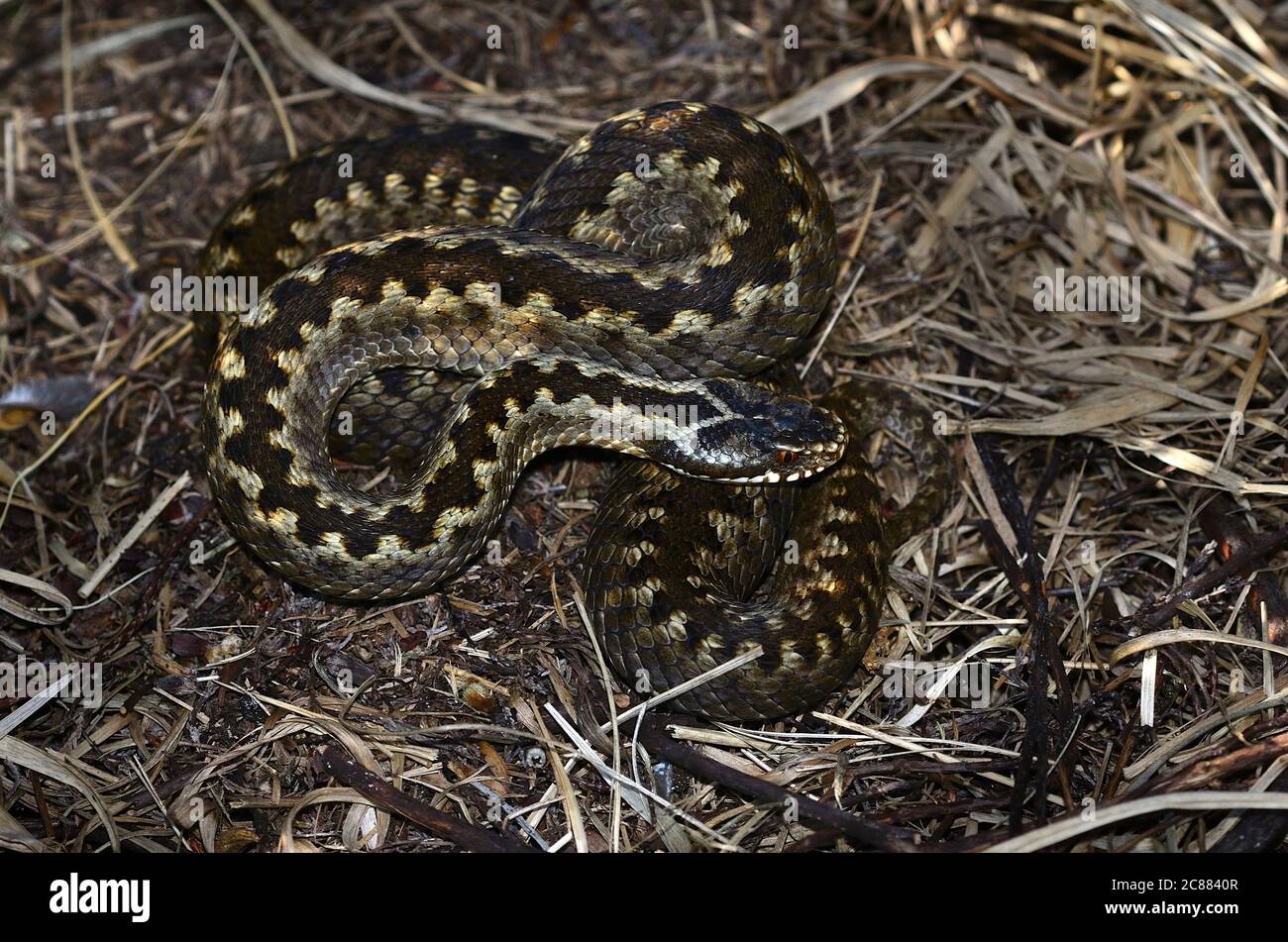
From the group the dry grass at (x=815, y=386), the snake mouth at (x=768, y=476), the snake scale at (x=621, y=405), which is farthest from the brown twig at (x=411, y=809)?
the snake mouth at (x=768, y=476)

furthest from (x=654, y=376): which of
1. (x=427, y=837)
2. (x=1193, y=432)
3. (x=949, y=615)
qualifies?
(x=1193, y=432)

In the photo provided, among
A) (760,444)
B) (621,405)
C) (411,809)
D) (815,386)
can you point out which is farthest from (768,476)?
(411,809)

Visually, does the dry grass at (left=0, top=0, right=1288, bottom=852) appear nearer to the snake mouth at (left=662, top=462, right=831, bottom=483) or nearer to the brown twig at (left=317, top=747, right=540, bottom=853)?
the brown twig at (left=317, top=747, right=540, bottom=853)

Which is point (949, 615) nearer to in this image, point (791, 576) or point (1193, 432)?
point (791, 576)

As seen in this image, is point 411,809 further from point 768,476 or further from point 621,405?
point 768,476

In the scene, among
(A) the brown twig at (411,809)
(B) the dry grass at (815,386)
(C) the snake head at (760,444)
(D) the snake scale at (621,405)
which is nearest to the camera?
(A) the brown twig at (411,809)

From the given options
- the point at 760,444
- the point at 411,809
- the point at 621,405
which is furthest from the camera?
the point at 621,405

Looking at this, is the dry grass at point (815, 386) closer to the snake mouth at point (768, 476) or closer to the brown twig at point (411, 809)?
the brown twig at point (411, 809)
